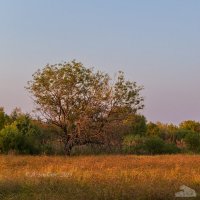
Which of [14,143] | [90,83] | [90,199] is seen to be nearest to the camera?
[90,199]

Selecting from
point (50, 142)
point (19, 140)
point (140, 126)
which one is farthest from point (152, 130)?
point (19, 140)

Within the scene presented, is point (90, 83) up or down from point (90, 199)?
up

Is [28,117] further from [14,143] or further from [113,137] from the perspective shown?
[113,137]

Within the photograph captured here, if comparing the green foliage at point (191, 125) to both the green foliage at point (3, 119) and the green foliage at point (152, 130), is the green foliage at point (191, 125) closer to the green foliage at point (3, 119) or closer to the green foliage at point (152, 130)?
the green foliage at point (152, 130)

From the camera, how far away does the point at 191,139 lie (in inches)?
1489

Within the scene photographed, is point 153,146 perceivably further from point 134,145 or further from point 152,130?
point 152,130

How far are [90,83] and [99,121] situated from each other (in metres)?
2.62

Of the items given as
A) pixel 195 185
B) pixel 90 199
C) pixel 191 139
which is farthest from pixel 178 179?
pixel 191 139

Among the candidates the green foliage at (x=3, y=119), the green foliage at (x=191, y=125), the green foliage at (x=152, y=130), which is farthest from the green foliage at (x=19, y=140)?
the green foliage at (x=191, y=125)

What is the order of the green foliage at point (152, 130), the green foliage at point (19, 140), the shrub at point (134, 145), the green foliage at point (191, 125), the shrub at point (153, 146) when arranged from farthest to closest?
the green foliage at point (191, 125) → the green foliage at point (152, 130) → the shrub at point (153, 146) → the shrub at point (134, 145) → the green foliage at point (19, 140)
